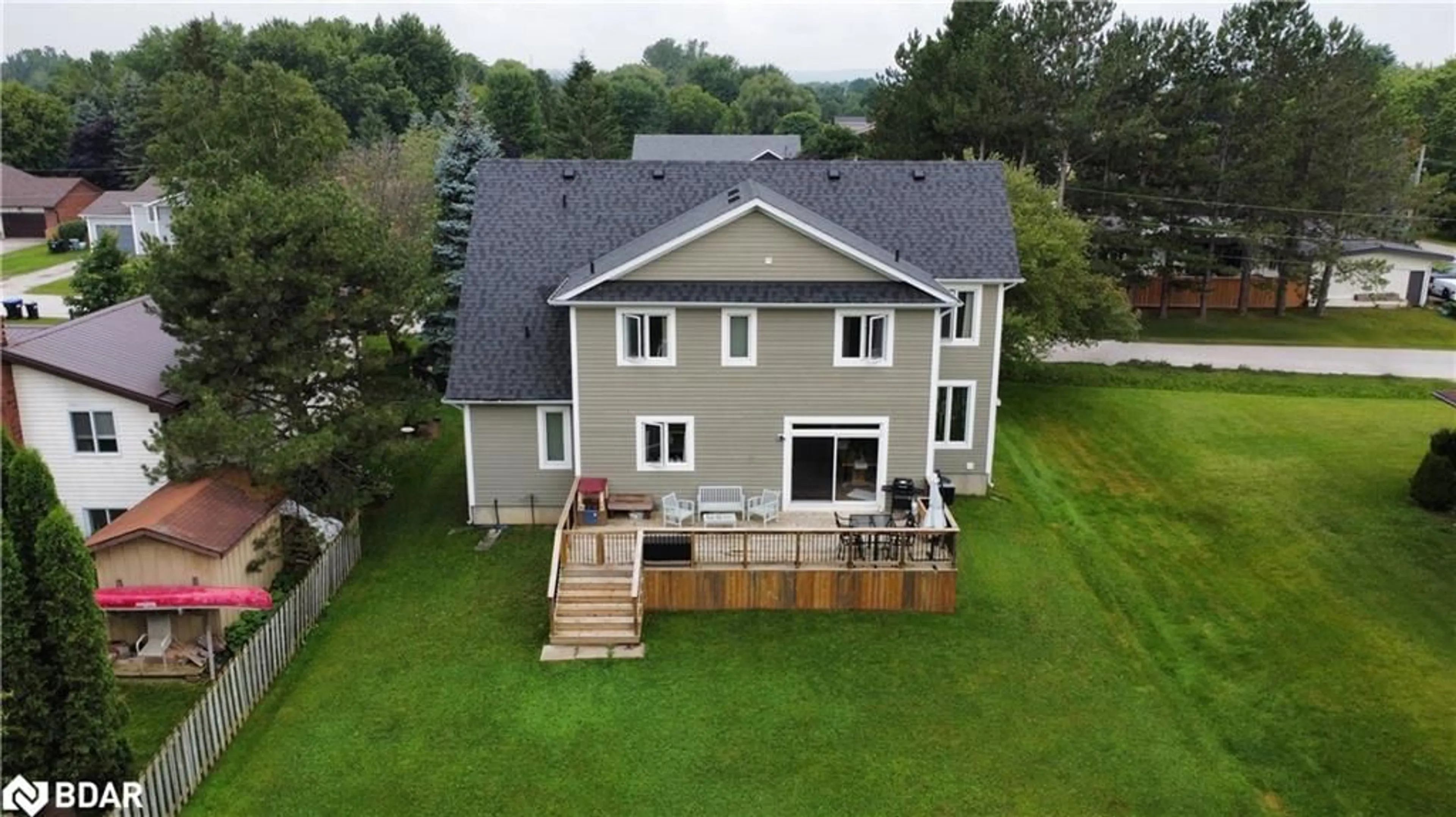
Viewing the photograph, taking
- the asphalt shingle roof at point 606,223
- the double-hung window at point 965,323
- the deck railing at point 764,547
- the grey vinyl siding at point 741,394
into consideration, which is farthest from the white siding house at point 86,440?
the double-hung window at point 965,323

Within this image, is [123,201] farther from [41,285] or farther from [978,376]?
[978,376]

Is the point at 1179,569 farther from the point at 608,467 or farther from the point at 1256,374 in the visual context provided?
the point at 1256,374

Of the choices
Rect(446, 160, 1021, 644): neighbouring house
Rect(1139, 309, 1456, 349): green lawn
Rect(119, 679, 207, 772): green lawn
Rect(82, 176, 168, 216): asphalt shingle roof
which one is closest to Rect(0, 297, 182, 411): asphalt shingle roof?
Rect(446, 160, 1021, 644): neighbouring house

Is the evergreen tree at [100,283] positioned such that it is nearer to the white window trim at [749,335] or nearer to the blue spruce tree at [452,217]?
the blue spruce tree at [452,217]

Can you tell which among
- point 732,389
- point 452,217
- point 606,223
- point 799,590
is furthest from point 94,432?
point 799,590

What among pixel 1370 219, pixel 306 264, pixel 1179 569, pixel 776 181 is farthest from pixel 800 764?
pixel 1370 219

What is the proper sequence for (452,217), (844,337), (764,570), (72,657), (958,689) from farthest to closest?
(452,217)
(844,337)
(764,570)
(958,689)
(72,657)

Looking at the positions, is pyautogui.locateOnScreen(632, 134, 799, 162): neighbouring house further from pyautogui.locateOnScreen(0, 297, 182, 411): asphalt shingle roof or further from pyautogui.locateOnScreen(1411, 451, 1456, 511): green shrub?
pyautogui.locateOnScreen(1411, 451, 1456, 511): green shrub
